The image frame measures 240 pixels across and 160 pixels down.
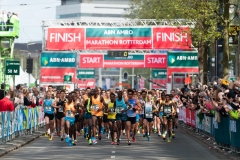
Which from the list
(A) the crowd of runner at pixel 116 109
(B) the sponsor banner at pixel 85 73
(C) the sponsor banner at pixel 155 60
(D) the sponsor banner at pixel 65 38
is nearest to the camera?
(A) the crowd of runner at pixel 116 109

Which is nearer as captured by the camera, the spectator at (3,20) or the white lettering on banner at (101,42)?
the spectator at (3,20)

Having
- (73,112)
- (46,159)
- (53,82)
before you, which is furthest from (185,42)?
(46,159)

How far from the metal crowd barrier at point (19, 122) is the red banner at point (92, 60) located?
28.7 metres

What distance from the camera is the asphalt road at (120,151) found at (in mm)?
23339

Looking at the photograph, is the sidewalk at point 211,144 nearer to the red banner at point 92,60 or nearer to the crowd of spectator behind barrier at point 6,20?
the crowd of spectator behind barrier at point 6,20

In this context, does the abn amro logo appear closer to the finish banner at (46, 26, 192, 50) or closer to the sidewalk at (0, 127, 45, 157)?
the finish banner at (46, 26, 192, 50)

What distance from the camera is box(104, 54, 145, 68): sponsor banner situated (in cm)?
6806

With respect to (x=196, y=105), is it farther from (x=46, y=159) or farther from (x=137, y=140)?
(x=46, y=159)

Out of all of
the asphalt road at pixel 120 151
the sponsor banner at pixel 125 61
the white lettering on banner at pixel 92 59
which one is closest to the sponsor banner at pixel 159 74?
the sponsor banner at pixel 125 61

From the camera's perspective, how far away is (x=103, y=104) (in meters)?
29.6

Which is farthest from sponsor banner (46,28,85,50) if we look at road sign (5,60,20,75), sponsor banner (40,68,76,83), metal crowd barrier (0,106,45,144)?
road sign (5,60,20,75)

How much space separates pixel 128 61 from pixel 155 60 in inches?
91.5

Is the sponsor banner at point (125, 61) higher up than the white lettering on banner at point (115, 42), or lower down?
lower down

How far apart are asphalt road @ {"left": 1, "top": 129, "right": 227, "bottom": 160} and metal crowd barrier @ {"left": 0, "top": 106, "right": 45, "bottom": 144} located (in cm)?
77
